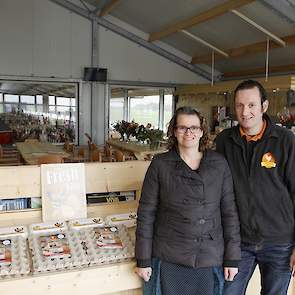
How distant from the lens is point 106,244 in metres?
1.95

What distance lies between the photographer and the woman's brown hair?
174 centimetres

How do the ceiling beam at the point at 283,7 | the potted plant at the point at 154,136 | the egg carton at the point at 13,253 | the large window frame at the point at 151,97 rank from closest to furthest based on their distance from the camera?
the egg carton at the point at 13,253, the ceiling beam at the point at 283,7, the potted plant at the point at 154,136, the large window frame at the point at 151,97

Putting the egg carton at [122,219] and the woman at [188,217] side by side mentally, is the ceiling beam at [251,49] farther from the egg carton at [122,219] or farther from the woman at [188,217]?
the woman at [188,217]

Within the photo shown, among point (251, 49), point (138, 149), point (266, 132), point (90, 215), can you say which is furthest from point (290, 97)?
point (90, 215)

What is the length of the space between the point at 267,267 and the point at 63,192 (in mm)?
1212

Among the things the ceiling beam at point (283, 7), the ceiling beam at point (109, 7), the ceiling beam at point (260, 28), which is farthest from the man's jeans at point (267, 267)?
the ceiling beam at point (109, 7)

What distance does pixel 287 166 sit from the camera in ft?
5.72

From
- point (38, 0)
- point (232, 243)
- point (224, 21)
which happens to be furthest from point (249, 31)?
point (232, 243)

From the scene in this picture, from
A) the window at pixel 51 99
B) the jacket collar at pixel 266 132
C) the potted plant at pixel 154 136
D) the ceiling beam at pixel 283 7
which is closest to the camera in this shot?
the jacket collar at pixel 266 132

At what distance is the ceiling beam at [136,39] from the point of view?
870 cm

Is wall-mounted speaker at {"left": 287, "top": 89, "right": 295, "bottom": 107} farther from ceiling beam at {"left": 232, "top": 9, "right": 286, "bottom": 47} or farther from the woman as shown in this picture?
the woman

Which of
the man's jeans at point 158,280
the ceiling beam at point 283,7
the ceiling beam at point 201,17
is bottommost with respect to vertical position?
the man's jeans at point 158,280

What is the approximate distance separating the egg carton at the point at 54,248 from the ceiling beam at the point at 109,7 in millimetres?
6414

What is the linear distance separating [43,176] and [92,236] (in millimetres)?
484
